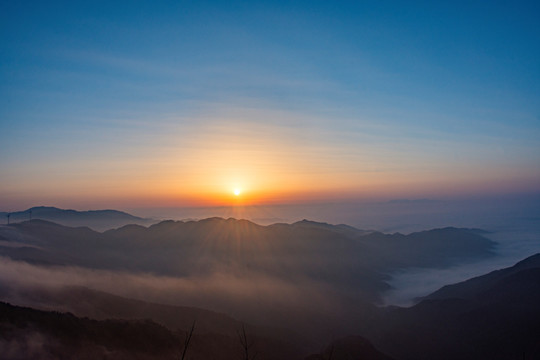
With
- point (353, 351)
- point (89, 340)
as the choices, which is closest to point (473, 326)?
point (353, 351)

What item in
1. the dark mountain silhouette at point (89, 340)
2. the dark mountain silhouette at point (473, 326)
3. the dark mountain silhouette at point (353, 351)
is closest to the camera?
the dark mountain silhouette at point (89, 340)

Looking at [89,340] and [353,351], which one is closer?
[89,340]

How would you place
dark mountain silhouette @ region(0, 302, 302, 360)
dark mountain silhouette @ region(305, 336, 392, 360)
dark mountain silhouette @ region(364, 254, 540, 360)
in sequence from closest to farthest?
1. dark mountain silhouette @ region(0, 302, 302, 360)
2. dark mountain silhouette @ region(305, 336, 392, 360)
3. dark mountain silhouette @ region(364, 254, 540, 360)

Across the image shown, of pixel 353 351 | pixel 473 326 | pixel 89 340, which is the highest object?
pixel 89 340

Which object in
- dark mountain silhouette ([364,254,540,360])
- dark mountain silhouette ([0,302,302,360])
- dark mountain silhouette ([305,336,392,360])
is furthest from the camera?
dark mountain silhouette ([364,254,540,360])

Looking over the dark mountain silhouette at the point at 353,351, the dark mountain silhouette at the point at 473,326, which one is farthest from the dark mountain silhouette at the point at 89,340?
the dark mountain silhouette at the point at 473,326

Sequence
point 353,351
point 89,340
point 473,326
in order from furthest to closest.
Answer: point 473,326 → point 353,351 → point 89,340

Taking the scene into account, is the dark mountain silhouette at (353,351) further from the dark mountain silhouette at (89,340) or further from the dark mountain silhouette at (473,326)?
the dark mountain silhouette at (473,326)

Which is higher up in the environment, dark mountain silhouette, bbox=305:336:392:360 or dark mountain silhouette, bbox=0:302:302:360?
dark mountain silhouette, bbox=0:302:302:360

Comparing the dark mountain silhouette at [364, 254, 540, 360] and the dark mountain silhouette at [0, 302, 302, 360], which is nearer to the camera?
the dark mountain silhouette at [0, 302, 302, 360]

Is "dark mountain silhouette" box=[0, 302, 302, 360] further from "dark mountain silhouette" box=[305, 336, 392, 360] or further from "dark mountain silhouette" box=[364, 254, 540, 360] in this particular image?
"dark mountain silhouette" box=[364, 254, 540, 360]

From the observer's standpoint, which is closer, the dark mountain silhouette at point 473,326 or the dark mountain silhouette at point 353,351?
the dark mountain silhouette at point 353,351

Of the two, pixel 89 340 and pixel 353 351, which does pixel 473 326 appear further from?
pixel 89 340

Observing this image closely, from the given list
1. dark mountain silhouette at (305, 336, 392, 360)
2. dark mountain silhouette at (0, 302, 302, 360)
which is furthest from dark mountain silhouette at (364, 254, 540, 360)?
dark mountain silhouette at (0, 302, 302, 360)
